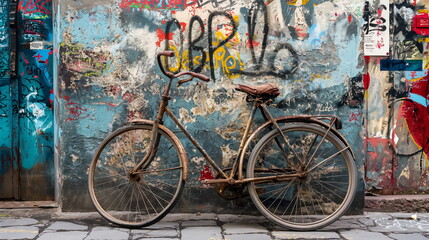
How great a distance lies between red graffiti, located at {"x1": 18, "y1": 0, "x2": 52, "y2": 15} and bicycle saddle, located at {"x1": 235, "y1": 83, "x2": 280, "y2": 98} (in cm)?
220

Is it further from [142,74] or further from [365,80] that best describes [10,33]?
[365,80]

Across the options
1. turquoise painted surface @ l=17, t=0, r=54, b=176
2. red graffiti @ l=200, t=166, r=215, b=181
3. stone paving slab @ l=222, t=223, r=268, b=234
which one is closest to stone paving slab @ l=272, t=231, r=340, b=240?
stone paving slab @ l=222, t=223, r=268, b=234

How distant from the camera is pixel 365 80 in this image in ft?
16.9

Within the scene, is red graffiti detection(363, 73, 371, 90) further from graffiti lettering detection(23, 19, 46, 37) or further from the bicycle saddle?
graffiti lettering detection(23, 19, 46, 37)

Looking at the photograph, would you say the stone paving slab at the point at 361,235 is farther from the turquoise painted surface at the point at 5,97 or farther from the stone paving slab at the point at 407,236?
the turquoise painted surface at the point at 5,97

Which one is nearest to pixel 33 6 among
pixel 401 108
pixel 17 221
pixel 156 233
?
pixel 17 221

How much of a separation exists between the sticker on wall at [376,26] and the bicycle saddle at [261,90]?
1.35 meters

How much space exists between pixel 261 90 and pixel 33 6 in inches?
97.6

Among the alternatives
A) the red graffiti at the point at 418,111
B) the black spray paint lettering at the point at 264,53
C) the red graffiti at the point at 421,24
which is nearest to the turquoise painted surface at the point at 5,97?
the black spray paint lettering at the point at 264,53

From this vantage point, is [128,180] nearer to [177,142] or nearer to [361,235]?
[177,142]

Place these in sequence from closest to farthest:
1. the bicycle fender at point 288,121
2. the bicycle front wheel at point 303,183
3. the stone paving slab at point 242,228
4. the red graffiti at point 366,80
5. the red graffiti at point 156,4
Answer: the stone paving slab at point 242,228
the bicycle fender at point 288,121
the bicycle front wheel at point 303,183
the red graffiti at point 156,4
the red graffiti at point 366,80

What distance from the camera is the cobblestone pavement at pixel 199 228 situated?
400cm

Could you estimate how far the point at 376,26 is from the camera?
5.05 meters

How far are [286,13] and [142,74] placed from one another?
4.76 ft
